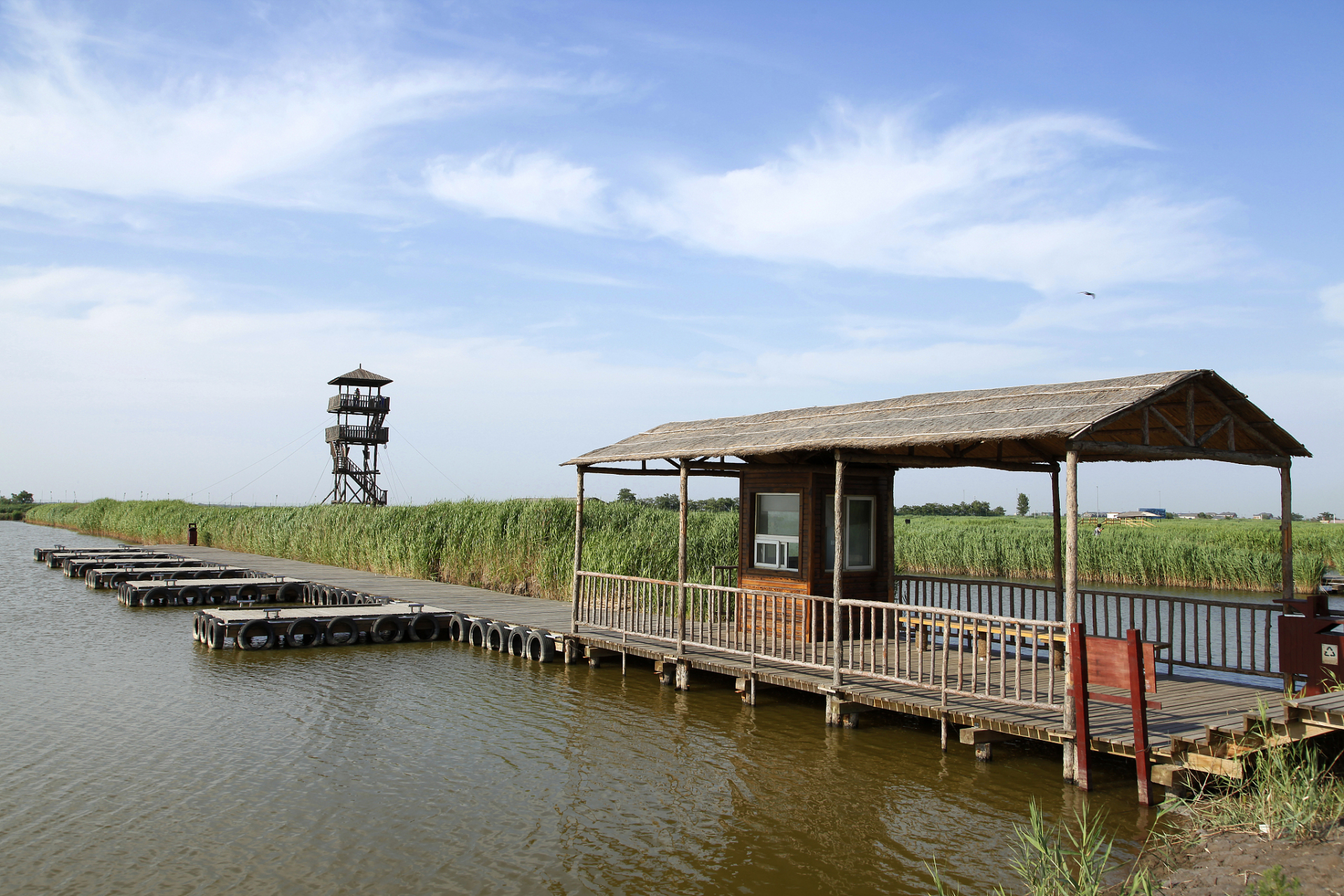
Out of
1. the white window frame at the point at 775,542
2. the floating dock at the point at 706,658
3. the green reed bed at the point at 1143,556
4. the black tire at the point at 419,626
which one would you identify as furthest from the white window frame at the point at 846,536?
the green reed bed at the point at 1143,556

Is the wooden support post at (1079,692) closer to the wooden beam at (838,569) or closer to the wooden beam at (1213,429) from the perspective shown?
the wooden beam at (1213,429)

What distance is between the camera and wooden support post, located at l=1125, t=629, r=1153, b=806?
785cm

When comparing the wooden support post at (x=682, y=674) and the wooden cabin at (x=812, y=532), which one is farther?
the wooden cabin at (x=812, y=532)

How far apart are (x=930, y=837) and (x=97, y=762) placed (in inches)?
323

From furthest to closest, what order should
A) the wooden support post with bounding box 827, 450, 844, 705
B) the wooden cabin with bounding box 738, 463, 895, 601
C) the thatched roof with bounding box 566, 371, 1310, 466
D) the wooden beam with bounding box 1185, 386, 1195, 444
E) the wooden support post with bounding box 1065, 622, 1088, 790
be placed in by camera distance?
the wooden cabin with bounding box 738, 463, 895, 601 < the wooden support post with bounding box 827, 450, 844, 705 < the wooden beam with bounding box 1185, 386, 1195, 444 < the thatched roof with bounding box 566, 371, 1310, 466 < the wooden support post with bounding box 1065, 622, 1088, 790

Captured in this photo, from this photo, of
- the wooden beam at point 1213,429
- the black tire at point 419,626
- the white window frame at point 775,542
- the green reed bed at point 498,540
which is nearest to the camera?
the wooden beam at point 1213,429

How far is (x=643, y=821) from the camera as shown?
7.95 meters

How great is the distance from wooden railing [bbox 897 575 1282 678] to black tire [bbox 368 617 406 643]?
31.1 ft

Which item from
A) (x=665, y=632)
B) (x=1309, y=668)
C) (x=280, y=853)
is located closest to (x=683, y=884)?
(x=280, y=853)

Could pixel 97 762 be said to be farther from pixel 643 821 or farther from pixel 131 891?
pixel 643 821

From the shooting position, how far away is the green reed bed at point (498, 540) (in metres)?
20.9

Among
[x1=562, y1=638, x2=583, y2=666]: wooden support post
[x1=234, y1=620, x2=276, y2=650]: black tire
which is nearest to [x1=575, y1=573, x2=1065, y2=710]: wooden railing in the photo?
[x1=562, y1=638, x2=583, y2=666]: wooden support post

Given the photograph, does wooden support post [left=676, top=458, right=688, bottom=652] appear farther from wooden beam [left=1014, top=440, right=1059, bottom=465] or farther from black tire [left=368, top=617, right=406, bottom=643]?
black tire [left=368, top=617, right=406, bottom=643]

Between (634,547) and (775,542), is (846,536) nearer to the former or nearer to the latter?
(775,542)
